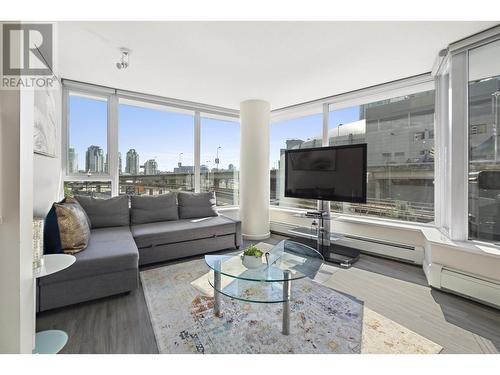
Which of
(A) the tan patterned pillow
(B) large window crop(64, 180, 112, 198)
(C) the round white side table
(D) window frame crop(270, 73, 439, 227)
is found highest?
(D) window frame crop(270, 73, 439, 227)

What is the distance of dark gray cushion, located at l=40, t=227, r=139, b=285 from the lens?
75.3 inches

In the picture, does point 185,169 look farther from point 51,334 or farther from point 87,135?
point 51,334

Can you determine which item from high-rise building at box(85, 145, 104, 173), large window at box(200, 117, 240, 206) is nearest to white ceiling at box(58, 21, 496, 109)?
high-rise building at box(85, 145, 104, 173)

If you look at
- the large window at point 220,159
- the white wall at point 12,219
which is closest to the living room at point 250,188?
the white wall at point 12,219

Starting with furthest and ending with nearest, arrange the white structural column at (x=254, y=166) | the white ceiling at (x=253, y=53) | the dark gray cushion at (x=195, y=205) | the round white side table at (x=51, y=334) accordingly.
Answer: the white structural column at (x=254, y=166) → the dark gray cushion at (x=195, y=205) → the white ceiling at (x=253, y=53) → the round white side table at (x=51, y=334)

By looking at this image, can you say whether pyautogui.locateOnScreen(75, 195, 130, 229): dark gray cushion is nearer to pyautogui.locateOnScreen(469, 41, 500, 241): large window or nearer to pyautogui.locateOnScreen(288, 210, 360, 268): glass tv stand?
pyautogui.locateOnScreen(288, 210, 360, 268): glass tv stand

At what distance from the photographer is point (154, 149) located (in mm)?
4012

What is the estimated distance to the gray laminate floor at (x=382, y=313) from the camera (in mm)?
1556

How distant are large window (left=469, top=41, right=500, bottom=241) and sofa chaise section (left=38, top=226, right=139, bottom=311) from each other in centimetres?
347

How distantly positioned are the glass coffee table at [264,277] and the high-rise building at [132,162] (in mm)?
Result: 2506

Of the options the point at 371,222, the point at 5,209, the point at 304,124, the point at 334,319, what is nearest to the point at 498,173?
the point at 371,222

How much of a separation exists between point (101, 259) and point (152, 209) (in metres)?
1.45

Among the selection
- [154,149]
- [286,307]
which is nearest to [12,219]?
[286,307]

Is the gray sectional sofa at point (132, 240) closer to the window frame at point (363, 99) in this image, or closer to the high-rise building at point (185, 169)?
the high-rise building at point (185, 169)
